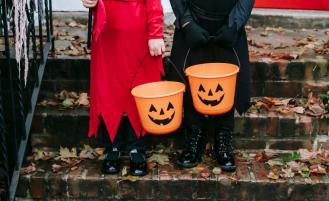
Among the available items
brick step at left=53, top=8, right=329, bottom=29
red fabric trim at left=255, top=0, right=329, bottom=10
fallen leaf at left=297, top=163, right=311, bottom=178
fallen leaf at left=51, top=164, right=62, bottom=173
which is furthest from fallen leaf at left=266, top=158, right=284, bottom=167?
red fabric trim at left=255, top=0, right=329, bottom=10

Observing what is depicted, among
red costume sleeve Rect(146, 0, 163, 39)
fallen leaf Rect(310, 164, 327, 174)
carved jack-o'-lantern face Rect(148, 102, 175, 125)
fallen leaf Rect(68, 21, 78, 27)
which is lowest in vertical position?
fallen leaf Rect(310, 164, 327, 174)

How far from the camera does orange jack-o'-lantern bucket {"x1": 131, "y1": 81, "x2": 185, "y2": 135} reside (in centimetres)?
368

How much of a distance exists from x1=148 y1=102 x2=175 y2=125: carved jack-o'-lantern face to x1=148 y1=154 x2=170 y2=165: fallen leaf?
1.93 feet

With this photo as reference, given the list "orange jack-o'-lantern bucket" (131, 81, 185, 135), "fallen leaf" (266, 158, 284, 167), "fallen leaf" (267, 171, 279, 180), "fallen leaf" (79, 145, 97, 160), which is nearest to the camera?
"orange jack-o'-lantern bucket" (131, 81, 185, 135)

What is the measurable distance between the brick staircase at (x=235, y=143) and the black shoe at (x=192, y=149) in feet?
0.29

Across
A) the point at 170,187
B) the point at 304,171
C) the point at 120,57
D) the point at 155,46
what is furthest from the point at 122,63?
the point at 304,171

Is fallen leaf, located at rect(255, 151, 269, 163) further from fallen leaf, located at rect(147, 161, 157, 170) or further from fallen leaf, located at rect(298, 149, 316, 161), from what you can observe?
fallen leaf, located at rect(147, 161, 157, 170)

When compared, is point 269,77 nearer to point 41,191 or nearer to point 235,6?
point 235,6

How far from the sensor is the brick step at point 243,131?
448cm

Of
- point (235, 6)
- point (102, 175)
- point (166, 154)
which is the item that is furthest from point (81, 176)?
point (235, 6)

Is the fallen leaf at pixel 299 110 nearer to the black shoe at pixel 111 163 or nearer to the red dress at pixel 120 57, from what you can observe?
the red dress at pixel 120 57

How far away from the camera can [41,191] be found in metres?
4.06

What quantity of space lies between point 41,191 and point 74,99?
99 cm

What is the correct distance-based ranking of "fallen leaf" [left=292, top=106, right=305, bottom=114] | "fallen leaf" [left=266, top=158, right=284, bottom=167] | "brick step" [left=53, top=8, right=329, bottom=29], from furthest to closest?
1. "brick step" [left=53, top=8, right=329, bottom=29]
2. "fallen leaf" [left=292, top=106, right=305, bottom=114]
3. "fallen leaf" [left=266, top=158, right=284, bottom=167]
